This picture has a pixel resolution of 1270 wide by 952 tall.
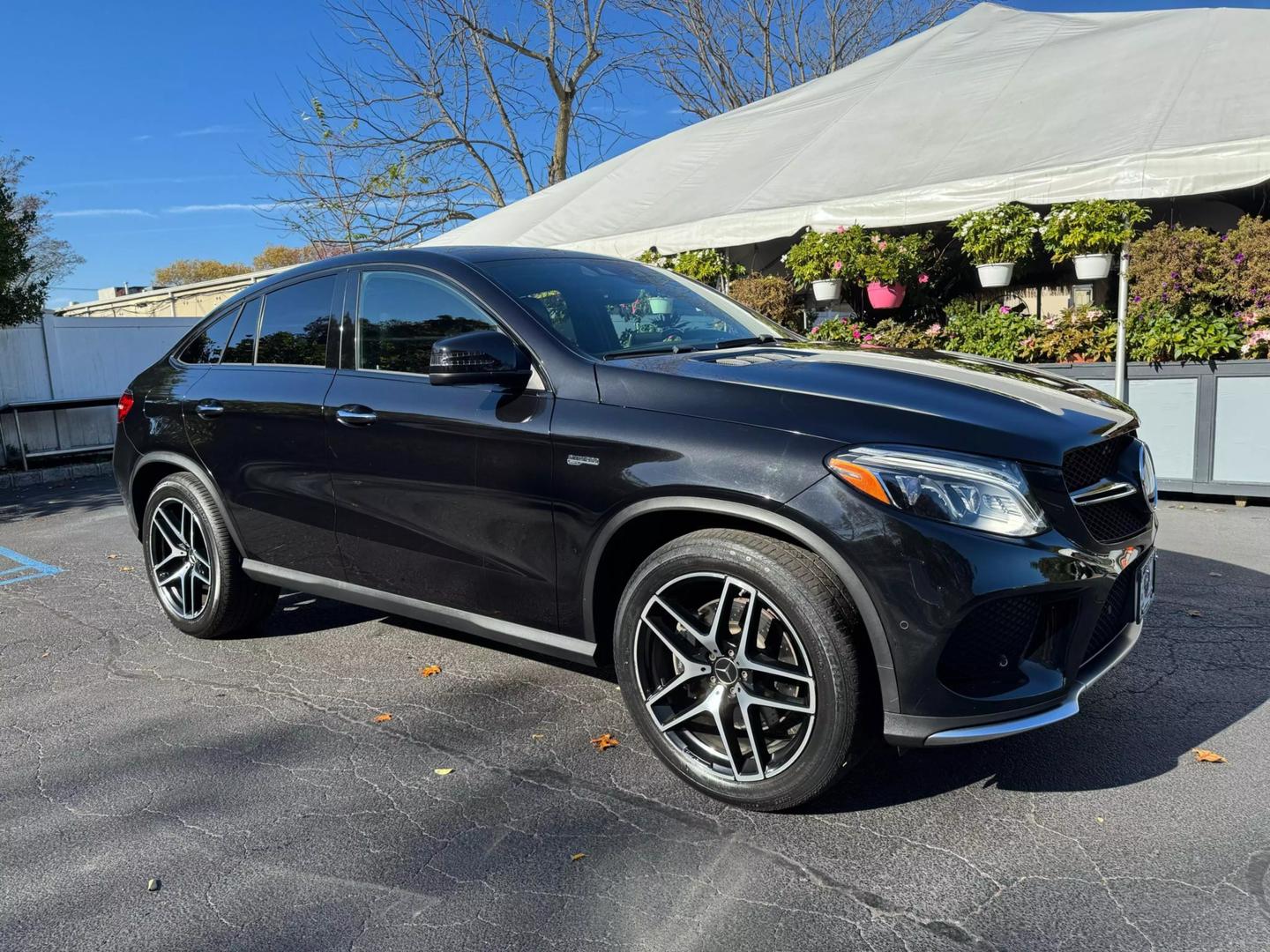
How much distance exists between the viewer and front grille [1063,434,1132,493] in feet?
8.82

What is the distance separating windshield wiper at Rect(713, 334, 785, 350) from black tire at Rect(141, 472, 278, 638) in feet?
7.97

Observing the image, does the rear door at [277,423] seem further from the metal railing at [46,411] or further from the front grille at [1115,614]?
the metal railing at [46,411]

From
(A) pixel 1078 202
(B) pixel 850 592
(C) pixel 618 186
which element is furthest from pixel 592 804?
(C) pixel 618 186

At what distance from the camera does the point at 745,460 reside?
108 inches

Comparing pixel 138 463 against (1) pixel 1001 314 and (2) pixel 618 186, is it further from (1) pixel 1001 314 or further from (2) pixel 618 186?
(2) pixel 618 186

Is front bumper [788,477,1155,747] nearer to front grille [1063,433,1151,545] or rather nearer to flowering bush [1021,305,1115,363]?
front grille [1063,433,1151,545]

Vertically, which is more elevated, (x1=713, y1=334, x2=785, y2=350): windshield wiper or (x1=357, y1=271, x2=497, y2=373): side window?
(x1=357, y1=271, x2=497, y2=373): side window

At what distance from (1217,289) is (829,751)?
6.63 m

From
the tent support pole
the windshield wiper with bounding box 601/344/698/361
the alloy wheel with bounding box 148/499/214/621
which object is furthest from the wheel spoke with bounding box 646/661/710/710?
the tent support pole

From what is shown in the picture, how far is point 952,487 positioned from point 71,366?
54.2 ft

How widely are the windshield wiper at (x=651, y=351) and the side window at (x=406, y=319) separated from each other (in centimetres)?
48

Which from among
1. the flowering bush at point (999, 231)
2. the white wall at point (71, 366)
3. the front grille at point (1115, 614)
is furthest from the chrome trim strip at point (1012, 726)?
the white wall at point (71, 366)

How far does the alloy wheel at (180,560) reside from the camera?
4.65 metres

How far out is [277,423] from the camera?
4090 mm
